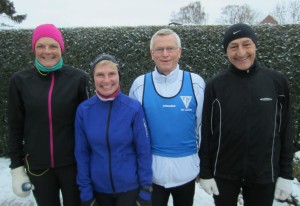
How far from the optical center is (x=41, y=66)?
2.26 meters

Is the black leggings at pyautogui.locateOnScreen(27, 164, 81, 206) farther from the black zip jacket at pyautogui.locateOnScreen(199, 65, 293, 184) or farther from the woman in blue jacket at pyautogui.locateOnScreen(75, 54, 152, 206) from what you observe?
the black zip jacket at pyautogui.locateOnScreen(199, 65, 293, 184)

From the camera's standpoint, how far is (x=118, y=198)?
7.22 feet

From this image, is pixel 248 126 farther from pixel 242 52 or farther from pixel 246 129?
pixel 242 52

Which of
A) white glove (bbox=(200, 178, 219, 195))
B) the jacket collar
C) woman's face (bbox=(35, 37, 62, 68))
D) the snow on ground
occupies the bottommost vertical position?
the snow on ground

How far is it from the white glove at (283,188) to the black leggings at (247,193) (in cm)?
4

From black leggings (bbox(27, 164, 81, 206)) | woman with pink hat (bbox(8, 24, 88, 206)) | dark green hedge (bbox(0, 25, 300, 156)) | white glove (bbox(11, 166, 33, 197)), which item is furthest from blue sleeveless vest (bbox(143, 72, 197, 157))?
dark green hedge (bbox(0, 25, 300, 156))

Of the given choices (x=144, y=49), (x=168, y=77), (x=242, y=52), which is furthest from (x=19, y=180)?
(x=144, y=49)

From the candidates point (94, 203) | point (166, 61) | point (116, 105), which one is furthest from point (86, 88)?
point (94, 203)

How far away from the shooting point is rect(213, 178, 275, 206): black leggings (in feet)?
7.29

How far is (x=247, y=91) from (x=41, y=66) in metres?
1.61

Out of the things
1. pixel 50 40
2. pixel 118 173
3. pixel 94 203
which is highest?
pixel 50 40

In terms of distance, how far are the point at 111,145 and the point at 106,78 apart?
506 millimetres

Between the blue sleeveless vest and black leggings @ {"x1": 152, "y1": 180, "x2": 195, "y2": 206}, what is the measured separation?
0.29m

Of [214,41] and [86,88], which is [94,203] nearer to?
[86,88]
